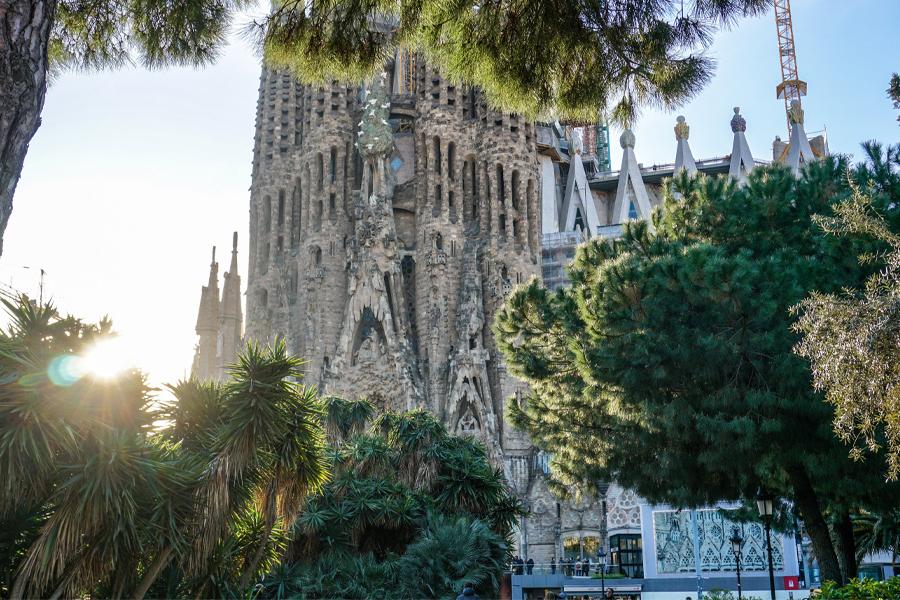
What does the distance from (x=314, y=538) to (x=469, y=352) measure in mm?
15612

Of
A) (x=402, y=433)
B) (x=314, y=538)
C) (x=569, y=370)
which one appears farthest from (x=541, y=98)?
(x=402, y=433)

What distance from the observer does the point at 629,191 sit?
152 ft

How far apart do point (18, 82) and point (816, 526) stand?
42.5 feet

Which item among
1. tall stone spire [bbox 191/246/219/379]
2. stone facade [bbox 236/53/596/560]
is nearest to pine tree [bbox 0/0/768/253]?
stone facade [bbox 236/53/596/560]

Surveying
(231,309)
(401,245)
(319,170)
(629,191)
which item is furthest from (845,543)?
(231,309)

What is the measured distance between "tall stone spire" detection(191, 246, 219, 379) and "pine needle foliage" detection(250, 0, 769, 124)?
1852 inches

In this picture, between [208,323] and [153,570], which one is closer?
[153,570]

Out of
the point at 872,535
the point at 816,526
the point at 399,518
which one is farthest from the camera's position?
the point at 872,535

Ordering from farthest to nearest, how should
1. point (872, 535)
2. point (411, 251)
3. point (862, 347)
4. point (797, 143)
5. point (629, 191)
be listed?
point (629, 191) < point (797, 143) < point (411, 251) < point (872, 535) < point (862, 347)

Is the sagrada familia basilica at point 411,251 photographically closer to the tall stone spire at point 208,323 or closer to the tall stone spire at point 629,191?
the tall stone spire at point 629,191

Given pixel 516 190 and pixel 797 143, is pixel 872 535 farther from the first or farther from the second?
pixel 797 143

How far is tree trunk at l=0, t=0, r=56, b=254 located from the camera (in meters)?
5.59

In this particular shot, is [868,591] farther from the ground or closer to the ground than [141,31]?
closer to the ground

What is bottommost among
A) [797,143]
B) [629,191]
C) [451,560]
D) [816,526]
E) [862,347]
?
[451,560]
